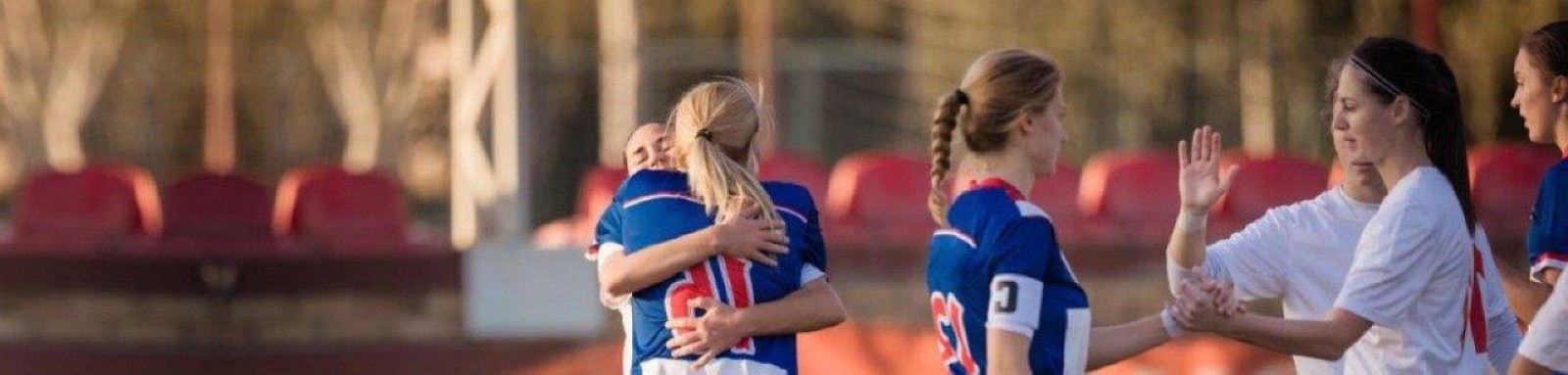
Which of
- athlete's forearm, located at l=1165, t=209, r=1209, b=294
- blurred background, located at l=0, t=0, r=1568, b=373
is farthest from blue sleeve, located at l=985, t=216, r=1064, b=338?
blurred background, located at l=0, t=0, r=1568, b=373

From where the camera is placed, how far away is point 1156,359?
1242 centimetres

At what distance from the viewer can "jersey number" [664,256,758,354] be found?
5703 mm

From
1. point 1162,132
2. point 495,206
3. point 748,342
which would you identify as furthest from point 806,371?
point 1162,132

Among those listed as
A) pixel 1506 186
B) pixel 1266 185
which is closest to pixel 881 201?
pixel 1266 185

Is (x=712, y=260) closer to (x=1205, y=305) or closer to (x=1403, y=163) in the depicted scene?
(x=1205, y=305)

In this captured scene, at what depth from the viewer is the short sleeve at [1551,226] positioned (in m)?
5.60

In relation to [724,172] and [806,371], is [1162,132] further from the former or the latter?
[724,172]

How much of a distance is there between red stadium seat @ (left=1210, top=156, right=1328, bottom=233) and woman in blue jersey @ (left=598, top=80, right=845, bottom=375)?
433 inches

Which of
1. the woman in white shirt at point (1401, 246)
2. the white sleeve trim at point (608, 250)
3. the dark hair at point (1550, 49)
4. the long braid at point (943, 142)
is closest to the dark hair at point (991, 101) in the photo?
the long braid at point (943, 142)

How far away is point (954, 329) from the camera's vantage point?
5.05 m

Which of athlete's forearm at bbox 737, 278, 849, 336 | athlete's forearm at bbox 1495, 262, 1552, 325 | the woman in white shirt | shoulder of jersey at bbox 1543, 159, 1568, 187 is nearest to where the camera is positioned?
the woman in white shirt

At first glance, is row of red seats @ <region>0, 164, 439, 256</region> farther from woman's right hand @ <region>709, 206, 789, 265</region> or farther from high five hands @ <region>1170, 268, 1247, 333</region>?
high five hands @ <region>1170, 268, 1247, 333</region>

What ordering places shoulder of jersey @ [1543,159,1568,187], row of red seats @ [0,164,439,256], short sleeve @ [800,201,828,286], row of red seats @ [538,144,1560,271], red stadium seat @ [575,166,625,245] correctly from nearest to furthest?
shoulder of jersey @ [1543,159,1568,187]
short sleeve @ [800,201,828,286]
row of red seats @ [0,164,439,256]
red stadium seat @ [575,166,625,245]
row of red seats @ [538,144,1560,271]

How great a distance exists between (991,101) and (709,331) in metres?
0.93
